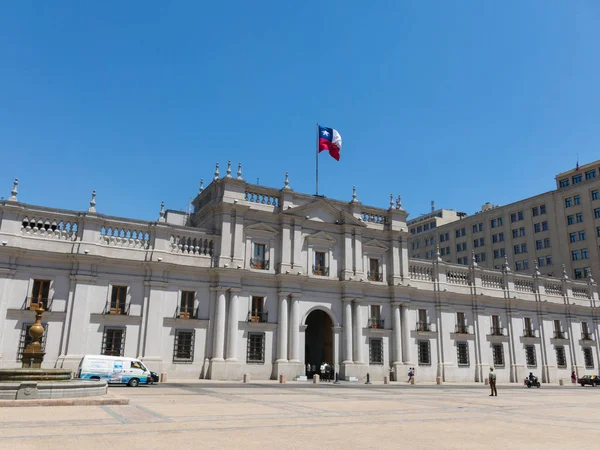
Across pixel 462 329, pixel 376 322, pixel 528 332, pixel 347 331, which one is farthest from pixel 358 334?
pixel 528 332

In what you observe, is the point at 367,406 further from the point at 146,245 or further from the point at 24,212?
the point at 24,212

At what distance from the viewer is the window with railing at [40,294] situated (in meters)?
32.3

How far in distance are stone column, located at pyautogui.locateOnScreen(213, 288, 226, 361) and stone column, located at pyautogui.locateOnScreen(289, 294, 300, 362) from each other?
5.83 meters

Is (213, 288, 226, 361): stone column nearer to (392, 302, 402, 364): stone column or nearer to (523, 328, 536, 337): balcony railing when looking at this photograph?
(392, 302, 402, 364): stone column

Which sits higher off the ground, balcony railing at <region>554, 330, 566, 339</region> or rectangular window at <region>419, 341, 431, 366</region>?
balcony railing at <region>554, 330, 566, 339</region>

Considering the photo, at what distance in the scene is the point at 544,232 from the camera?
7581 cm

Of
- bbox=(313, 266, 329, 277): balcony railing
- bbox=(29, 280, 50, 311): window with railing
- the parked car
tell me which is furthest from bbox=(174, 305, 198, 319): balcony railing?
the parked car

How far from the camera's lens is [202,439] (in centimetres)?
1146

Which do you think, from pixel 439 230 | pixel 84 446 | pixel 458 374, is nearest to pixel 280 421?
pixel 84 446

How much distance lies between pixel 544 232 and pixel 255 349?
56.7 meters

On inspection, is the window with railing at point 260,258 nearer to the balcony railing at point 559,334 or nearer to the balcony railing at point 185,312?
the balcony railing at point 185,312

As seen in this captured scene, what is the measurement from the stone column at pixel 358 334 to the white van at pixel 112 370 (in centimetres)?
1899

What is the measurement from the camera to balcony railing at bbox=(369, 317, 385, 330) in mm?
43834

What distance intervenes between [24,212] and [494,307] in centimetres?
4481
